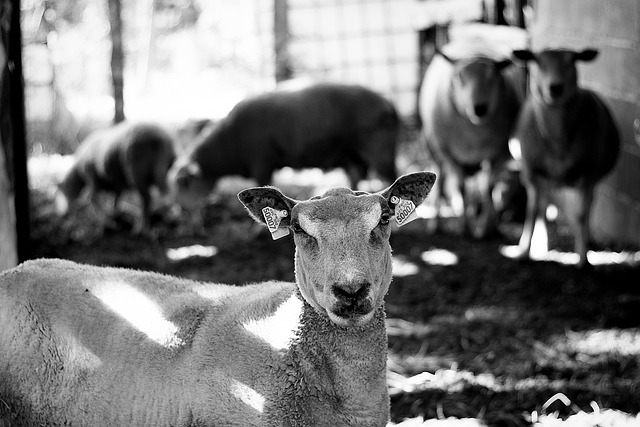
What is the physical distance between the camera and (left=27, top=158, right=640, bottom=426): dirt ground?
5.09 metres

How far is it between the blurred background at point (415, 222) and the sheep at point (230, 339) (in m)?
1.27

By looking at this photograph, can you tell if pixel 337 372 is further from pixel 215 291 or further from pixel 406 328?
pixel 406 328

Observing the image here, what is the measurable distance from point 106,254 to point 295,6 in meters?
9.28

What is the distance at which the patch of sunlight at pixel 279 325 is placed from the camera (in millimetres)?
3648

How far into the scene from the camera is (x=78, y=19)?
17016 mm

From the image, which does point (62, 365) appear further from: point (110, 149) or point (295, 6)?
point (295, 6)

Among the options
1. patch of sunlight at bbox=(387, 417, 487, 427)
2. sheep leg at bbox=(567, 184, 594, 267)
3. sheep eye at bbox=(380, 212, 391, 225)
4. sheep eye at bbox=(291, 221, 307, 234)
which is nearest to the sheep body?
sheep eye at bbox=(291, 221, 307, 234)

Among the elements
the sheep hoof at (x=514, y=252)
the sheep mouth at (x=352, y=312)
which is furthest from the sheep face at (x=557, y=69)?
the sheep mouth at (x=352, y=312)

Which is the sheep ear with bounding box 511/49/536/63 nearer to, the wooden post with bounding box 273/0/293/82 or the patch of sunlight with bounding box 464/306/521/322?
the patch of sunlight with bounding box 464/306/521/322

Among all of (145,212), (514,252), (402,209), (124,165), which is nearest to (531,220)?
(514,252)

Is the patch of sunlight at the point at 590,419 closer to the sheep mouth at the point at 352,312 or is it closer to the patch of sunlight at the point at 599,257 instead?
the sheep mouth at the point at 352,312

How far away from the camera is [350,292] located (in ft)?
11.0

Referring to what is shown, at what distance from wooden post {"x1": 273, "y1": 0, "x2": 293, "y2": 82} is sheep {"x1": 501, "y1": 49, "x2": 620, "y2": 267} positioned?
6.38m

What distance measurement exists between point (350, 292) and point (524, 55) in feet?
16.5
